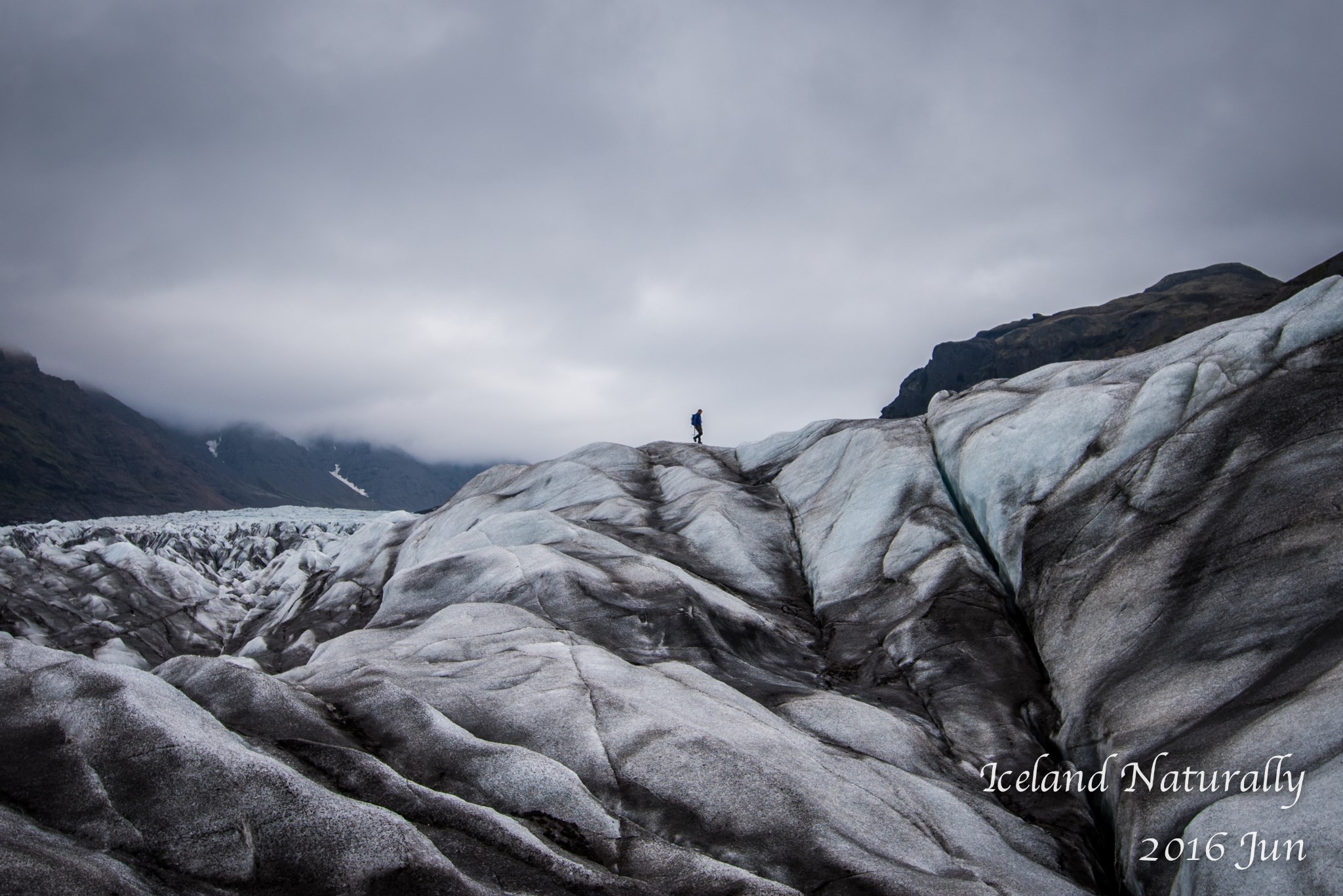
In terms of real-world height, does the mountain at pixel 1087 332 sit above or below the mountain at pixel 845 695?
above

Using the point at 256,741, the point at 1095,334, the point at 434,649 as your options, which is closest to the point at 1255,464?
the point at 434,649

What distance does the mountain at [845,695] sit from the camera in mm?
10547

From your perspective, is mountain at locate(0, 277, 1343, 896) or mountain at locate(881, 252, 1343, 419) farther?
mountain at locate(881, 252, 1343, 419)

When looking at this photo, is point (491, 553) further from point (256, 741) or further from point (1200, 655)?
point (1200, 655)

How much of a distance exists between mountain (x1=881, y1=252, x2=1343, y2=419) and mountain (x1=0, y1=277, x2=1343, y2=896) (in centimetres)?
11326

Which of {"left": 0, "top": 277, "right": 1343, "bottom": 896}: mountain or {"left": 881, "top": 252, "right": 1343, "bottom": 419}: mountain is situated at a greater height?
{"left": 881, "top": 252, "right": 1343, "bottom": 419}: mountain

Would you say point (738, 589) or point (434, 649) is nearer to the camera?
point (434, 649)

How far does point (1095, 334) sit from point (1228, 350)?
462 ft

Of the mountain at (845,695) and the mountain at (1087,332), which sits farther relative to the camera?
the mountain at (1087,332)

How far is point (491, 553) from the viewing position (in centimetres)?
2806

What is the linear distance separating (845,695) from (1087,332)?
154 meters

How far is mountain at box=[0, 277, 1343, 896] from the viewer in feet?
34.6

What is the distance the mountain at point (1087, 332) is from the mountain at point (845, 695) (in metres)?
113

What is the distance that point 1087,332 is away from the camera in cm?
15050
